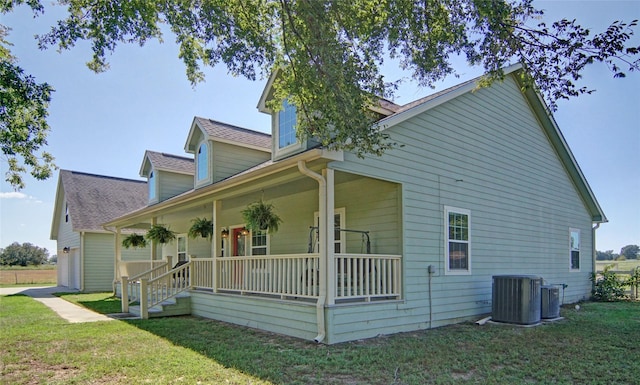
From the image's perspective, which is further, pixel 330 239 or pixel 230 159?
pixel 230 159

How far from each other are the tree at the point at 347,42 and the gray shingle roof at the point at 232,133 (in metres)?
4.73

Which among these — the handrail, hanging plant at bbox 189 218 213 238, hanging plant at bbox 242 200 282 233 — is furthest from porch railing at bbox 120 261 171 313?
hanging plant at bbox 242 200 282 233

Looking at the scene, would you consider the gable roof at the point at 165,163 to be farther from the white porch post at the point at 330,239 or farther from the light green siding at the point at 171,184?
the white porch post at the point at 330,239

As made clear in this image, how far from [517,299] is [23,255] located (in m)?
67.6

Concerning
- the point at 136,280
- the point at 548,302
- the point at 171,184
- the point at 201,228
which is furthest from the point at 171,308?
the point at 548,302

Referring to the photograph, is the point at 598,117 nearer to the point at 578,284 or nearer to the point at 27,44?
the point at 578,284

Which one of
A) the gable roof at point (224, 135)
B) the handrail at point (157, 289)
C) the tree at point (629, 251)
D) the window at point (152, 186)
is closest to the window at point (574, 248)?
the gable roof at point (224, 135)

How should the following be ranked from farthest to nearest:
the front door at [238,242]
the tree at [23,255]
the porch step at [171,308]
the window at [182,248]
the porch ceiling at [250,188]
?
1. the tree at [23,255]
2. the window at [182,248]
3. the front door at [238,242]
4. the porch step at [171,308]
5. the porch ceiling at [250,188]

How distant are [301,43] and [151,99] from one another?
24.8 feet

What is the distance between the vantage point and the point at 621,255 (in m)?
59.4

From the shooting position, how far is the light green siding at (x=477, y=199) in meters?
8.32

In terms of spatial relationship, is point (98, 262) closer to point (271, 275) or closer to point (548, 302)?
point (271, 275)

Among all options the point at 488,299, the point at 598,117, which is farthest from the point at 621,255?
the point at 488,299

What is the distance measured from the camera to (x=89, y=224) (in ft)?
67.6
